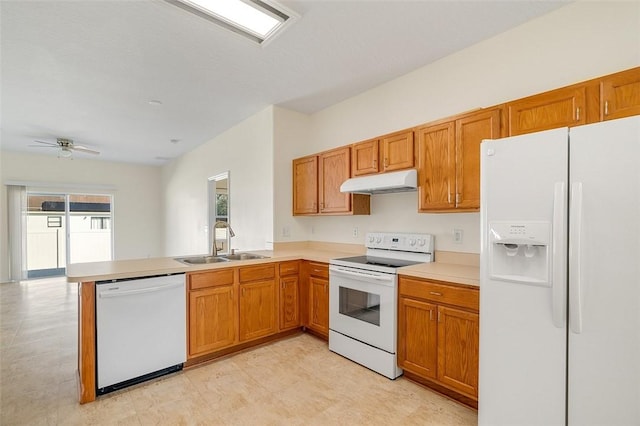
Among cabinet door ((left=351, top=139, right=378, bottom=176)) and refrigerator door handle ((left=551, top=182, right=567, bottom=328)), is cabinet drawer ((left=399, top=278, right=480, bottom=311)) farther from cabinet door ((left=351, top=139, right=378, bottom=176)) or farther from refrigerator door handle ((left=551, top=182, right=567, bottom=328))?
cabinet door ((left=351, top=139, right=378, bottom=176))

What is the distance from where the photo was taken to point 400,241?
297cm

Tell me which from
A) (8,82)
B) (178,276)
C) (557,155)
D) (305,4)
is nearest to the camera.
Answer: (557,155)

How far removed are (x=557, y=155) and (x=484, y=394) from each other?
53.9 inches

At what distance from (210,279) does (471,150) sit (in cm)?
241

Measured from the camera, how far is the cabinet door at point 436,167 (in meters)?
2.37

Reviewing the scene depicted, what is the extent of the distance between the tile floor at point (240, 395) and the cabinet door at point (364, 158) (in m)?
1.82

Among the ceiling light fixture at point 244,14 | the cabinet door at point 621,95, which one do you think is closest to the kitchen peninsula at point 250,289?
the cabinet door at point 621,95

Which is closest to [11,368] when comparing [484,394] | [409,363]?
[409,363]

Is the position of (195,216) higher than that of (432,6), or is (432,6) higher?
(432,6)

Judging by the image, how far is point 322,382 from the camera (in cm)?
238

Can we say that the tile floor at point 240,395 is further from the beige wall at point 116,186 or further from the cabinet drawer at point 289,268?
the beige wall at point 116,186

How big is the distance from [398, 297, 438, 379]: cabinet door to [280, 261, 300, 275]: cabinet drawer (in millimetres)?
1319

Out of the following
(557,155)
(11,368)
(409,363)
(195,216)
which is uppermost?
(557,155)

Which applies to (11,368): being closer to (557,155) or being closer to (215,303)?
(215,303)
